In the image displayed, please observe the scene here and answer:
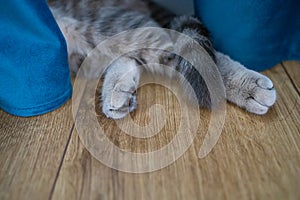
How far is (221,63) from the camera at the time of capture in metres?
0.87

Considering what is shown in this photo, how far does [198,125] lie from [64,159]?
36 cm

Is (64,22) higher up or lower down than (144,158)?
higher up

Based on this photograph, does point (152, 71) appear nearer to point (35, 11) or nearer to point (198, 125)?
point (198, 125)

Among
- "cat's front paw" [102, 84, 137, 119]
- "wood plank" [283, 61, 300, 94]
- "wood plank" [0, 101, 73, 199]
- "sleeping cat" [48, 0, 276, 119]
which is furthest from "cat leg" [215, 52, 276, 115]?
"wood plank" [0, 101, 73, 199]

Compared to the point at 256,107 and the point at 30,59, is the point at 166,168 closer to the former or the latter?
the point at 256,107

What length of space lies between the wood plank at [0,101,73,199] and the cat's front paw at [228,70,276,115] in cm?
49

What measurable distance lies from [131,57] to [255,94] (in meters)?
0.41

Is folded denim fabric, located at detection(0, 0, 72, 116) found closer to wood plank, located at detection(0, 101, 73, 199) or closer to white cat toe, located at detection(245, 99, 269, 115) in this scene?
wood plank, located at detection(0, 101, 73, 199)

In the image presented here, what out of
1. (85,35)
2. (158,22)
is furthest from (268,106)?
(85,35)

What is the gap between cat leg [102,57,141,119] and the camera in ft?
2.55

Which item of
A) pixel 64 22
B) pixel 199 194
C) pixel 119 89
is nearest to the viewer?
pixel 199 194

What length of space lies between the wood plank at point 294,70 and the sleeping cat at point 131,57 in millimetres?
190

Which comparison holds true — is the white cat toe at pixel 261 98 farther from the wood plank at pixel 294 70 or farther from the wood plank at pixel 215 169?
the wood plank at pixel 294 70

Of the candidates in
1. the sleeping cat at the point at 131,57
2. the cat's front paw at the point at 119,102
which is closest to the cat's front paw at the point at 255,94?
the sleeping cat at the point at 131,57
